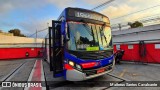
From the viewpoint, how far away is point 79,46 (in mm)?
5074

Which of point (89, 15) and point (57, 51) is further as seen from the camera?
point (89, 15)

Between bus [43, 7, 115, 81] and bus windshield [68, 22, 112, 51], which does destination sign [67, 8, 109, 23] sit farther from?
bus windshield [68, 22, 112, 51]

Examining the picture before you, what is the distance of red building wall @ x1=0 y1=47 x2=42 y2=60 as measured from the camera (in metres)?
24.3

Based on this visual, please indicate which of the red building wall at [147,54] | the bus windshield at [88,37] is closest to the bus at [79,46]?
the bus windshield at [88,37]

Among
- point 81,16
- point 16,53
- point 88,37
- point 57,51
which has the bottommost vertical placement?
point 16,53

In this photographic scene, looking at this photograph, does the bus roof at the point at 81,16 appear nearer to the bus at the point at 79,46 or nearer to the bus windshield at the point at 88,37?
the bus at the point at 79,46

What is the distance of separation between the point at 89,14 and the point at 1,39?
2739cm

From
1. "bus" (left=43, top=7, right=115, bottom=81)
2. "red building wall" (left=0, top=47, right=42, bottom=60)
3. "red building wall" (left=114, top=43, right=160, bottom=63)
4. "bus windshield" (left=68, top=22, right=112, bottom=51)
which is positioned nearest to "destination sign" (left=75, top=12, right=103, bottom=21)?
"bus" (left=43, top=7, right=115, bottom=81)


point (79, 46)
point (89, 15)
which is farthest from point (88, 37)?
point (89, 15)

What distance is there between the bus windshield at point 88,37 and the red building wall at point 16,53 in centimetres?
2359

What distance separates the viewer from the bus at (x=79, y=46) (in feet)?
16.3

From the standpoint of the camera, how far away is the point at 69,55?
4.95 metres

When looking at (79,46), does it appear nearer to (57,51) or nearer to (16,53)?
(57,51)

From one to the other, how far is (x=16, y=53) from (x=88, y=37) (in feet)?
78.3
